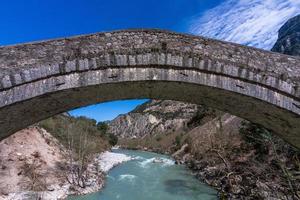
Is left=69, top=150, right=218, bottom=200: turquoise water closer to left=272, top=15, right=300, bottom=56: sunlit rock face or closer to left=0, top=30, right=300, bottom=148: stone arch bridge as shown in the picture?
left=0, top=30, right=300, bottom=148: stone arch bridge

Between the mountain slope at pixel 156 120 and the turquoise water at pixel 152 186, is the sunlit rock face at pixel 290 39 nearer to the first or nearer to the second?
the mountain slope at pixel 156 120

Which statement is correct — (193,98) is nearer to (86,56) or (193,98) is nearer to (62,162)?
(86,56)

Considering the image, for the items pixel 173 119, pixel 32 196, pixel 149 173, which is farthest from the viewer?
pixel 173 119

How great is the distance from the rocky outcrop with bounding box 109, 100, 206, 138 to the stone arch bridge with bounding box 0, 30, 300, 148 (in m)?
58.5

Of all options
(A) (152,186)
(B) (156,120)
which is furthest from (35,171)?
(B) (156,120)

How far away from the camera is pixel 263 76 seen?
19.3 feet

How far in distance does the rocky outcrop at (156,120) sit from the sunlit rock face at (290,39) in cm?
1861

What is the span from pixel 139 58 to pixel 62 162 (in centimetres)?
1979

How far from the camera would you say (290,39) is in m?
53.2

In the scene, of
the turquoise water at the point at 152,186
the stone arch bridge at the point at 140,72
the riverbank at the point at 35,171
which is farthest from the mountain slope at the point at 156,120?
the stone arch bridge at the point at 140,72

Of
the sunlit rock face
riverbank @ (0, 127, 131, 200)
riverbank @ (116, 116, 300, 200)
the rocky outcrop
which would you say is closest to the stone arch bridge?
riverbank @ (116, 116, 300, 200)

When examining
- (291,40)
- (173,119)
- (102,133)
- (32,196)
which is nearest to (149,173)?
(32,196)

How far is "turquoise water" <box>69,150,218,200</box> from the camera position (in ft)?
62.0

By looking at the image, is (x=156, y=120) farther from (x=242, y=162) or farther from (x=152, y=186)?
(x=242, y=162)
